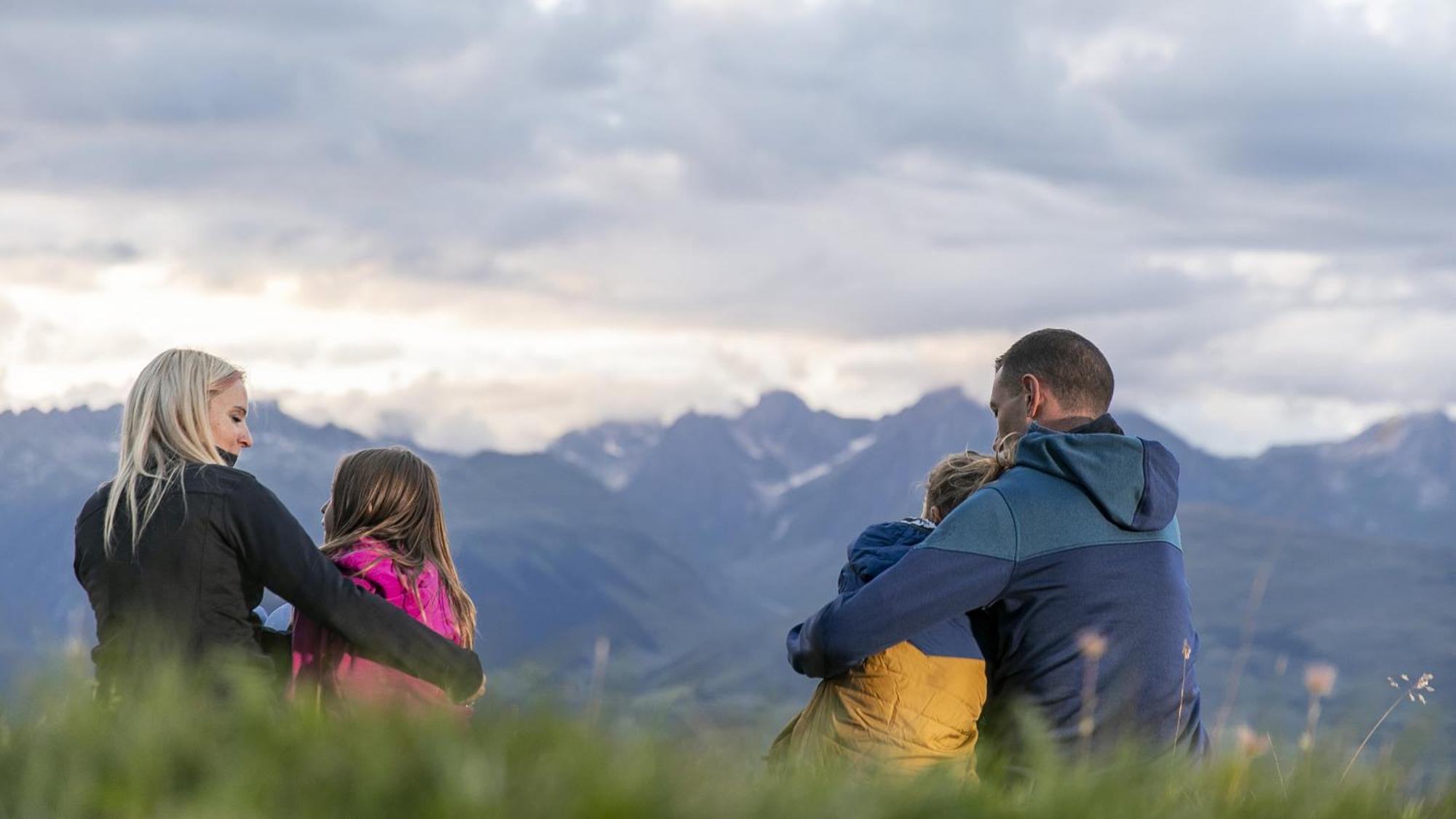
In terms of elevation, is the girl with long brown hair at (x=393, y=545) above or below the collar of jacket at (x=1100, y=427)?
below

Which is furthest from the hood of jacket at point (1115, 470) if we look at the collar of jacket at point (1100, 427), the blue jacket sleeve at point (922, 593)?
the blue jacket sleeve at point (922, 593)

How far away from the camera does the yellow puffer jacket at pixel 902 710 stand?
21.7 ft

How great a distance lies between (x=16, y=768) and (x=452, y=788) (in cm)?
135

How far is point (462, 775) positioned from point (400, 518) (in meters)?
4.15

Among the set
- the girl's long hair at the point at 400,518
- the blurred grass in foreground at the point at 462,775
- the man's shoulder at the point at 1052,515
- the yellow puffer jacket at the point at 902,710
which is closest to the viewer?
the blurred grass in foreground at the point at 462,775

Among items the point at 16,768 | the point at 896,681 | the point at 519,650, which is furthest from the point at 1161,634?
the point at 16,768

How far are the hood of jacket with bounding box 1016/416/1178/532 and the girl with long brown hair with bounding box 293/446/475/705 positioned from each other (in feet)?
8.93

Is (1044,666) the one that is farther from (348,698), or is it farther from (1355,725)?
(348,698)

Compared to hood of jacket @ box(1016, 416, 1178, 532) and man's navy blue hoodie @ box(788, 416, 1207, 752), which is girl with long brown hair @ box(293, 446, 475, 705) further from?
hood of jacket @ box(1016, 416, 1178, 532)

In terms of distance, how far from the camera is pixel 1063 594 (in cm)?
679

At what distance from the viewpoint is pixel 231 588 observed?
21.7 feet

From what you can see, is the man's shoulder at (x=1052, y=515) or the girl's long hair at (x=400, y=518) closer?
the man's shoulder at (x=1052, y=515)

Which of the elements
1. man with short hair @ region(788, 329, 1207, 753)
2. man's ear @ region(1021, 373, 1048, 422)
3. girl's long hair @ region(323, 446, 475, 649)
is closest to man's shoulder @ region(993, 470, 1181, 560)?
man with short hair @ region(788, 329, 1207, 753)

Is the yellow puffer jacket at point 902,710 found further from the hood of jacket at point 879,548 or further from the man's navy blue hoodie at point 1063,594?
the hood of jacket at point 879,548
